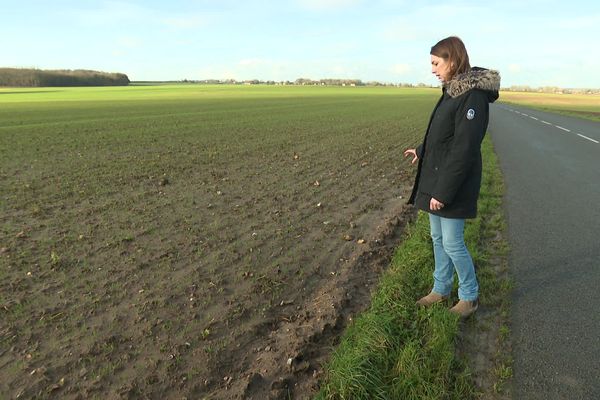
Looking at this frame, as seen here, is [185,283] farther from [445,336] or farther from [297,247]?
[445,336]

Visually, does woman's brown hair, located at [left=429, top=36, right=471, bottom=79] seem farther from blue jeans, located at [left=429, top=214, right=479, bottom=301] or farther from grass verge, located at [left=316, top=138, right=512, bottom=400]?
grass verge, located at [left=316, top=138, right=512, bottom=400]

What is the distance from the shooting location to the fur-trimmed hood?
121 inches

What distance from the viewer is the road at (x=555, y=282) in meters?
2.99

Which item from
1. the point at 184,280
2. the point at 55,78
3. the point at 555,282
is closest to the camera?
the point at 555,282

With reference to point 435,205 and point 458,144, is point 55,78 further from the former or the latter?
point 458,144

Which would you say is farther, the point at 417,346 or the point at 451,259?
the point at 451,259

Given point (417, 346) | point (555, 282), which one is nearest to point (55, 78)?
point (555, 282)

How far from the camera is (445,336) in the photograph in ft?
10.9

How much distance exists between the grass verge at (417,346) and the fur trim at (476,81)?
5.95ft

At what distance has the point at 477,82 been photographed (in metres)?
3.07

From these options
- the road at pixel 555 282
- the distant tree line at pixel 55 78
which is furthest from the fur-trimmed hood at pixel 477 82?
the distant tree line at pixel 55 78

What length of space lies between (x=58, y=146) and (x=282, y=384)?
1511 cm

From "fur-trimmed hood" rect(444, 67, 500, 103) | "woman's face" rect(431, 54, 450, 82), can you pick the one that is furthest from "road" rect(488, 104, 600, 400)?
"woman's face" rect(431, 54, 450, 82)

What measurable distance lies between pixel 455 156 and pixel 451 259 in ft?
3.32
